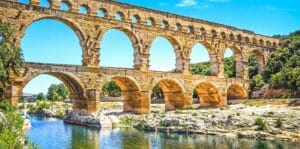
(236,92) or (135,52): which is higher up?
(135,52)

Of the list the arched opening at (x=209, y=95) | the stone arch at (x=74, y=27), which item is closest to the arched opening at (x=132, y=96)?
the stone arch at (x=74, y=27)

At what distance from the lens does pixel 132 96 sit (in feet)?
129

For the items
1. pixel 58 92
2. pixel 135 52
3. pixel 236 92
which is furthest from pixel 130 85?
pixel 58 92

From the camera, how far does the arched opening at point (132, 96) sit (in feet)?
125

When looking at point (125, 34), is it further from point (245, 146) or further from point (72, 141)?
point (245, 146)

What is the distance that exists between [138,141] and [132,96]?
48.8 ft

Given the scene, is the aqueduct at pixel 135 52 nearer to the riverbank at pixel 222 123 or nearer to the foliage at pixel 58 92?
the riverbank at pixel 222 123

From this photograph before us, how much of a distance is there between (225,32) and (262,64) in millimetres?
10508

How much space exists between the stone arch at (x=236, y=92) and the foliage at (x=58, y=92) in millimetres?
56180

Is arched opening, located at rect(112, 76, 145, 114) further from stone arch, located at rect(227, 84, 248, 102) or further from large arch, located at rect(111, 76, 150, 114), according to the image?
stone arch, located at rect(227, 84, 248, 102)

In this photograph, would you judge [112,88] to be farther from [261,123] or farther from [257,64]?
[261,123]

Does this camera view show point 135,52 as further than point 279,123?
Yes

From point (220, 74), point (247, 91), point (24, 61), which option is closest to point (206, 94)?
point (220, 74)

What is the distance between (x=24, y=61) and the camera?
30297 millimetres
